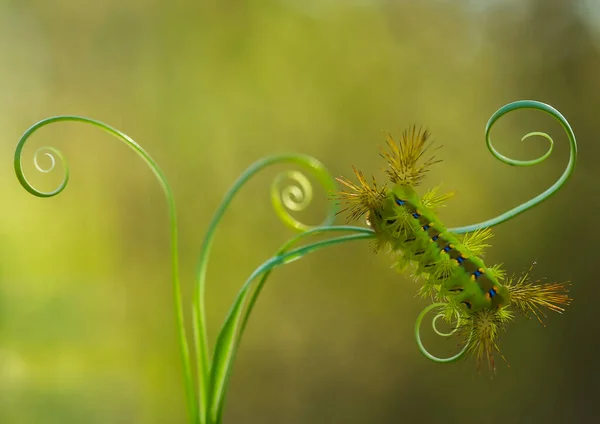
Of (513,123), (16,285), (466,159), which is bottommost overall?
(16,285)

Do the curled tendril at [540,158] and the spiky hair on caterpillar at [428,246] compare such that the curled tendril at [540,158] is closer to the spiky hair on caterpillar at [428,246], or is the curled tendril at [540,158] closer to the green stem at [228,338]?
the spiky hair on caterpillar at [428,246]

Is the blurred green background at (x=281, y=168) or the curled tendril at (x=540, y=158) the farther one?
the blurred green background at (x=281, y=168)

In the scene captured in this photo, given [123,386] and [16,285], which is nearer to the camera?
[16,285]

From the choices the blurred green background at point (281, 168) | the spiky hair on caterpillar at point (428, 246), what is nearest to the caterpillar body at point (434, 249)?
the spiky hair on caterpillar at point (428, 246)

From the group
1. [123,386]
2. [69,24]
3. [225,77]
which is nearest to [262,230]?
[225,77]

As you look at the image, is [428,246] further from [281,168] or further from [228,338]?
[281,168]

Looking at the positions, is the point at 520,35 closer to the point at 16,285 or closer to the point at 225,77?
the point at 225,77

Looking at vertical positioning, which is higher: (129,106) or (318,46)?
(318,46)

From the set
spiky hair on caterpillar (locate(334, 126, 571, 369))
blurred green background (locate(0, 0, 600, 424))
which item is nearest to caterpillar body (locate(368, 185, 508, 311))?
spiky hair on caterpillar (locate(334, 126, 571, 369))

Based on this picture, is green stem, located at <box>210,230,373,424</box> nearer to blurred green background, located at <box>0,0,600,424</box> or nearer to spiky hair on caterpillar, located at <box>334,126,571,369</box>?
spiky hair on caterpillar, located at <box>334,126,571,369</box>
